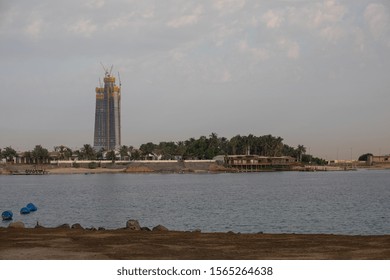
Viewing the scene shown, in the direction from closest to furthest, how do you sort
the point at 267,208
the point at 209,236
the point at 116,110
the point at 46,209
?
1. the point at 209,236
2. the point at 267,208
3. the point at 46,209
4. the point at 116,110

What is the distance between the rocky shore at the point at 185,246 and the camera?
14219 millimetres

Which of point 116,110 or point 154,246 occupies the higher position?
point 116,110

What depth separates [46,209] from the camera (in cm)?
6600

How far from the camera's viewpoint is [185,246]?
16.3 metres

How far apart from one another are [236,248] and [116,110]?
550 ft

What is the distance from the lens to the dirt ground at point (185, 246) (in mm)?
14219

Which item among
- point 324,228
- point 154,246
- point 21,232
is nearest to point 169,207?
point 324,228

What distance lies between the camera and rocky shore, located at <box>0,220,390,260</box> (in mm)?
14219

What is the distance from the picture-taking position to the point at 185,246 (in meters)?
16.3

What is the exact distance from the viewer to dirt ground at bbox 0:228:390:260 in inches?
560
